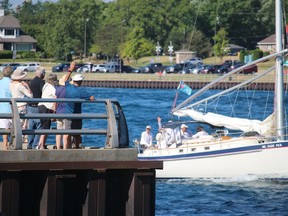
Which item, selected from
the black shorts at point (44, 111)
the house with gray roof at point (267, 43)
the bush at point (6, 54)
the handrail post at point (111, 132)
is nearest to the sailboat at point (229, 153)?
the black shorts at point (44, 111)

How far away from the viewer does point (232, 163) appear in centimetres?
4022

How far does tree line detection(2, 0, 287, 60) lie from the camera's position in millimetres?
169000

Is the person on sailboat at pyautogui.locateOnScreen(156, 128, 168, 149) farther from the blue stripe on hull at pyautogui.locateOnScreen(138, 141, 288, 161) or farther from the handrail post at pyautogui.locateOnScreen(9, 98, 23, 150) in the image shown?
the handrail post at pyautogui.locateOnScreen(9, 98, 23, 150)

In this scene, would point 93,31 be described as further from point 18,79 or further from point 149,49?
point 18,79

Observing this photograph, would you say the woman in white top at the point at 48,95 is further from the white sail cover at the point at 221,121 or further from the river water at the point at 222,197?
the white sail cover at the point at 221,121

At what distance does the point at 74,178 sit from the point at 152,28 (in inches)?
6370

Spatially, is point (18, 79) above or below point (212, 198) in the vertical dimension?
above

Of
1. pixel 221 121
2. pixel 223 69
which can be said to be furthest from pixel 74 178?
pixel 223 69

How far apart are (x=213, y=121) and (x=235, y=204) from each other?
29.6 ft

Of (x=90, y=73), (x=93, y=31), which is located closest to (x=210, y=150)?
(x=90, y=73)

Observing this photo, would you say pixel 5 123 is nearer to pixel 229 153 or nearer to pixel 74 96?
pixel 74 96

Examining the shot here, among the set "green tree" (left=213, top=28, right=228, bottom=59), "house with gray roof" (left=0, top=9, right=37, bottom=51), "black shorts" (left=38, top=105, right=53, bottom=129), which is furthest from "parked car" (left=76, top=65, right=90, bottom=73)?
"black shorts" (left=38, top=105, right=53, bottom=129)

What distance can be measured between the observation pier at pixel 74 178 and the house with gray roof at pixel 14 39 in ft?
520

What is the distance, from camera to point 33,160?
16484mm
